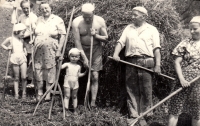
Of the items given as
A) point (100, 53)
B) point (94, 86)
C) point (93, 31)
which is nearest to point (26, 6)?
point (93, 31)

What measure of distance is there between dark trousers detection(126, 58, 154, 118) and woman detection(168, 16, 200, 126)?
668 millimetres

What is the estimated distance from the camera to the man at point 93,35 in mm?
5809

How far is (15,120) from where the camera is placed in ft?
18.4

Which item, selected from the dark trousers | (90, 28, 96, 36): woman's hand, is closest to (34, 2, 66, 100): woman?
(90, 28, 96, 36): woman's hand

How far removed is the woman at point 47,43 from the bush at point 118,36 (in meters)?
0.71

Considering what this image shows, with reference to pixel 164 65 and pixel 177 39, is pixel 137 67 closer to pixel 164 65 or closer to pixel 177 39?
pixel 164 65

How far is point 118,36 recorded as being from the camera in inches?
250

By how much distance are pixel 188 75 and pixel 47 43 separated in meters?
2.93

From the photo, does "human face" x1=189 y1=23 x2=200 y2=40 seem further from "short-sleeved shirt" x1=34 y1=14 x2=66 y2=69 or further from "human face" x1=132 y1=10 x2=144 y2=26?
"short-sleeved shirt" x1=34 y1=14 x2=66 y2=69

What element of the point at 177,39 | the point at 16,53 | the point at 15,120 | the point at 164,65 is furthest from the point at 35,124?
the point at 177,39

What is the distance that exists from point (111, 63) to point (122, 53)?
429mm

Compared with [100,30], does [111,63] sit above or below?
below

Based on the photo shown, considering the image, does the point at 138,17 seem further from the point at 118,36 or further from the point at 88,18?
the point at 118,36

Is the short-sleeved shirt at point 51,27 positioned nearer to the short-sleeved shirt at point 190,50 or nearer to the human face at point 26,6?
the human face at point 26,6
